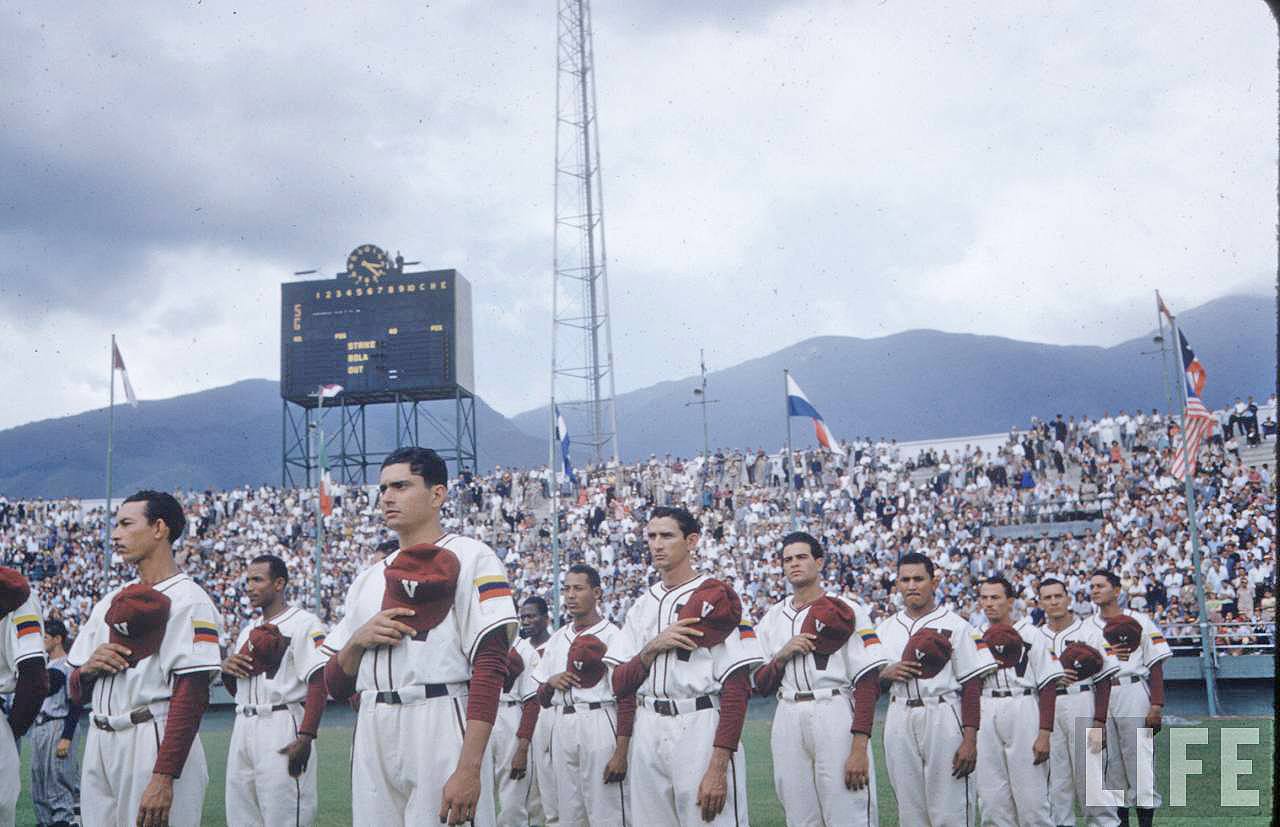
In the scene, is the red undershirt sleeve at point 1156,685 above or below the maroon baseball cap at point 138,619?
below

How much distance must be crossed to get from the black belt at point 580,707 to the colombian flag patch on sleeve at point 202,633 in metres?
→ 3.96

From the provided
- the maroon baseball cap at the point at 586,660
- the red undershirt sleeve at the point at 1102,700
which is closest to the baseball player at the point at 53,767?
the maroon baseball cap at the point at 586,660

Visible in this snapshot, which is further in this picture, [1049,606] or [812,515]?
[812,515]

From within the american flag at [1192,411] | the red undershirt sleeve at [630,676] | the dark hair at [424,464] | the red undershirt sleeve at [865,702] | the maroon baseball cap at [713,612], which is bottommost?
the red undershirt sleeve at [865,702]

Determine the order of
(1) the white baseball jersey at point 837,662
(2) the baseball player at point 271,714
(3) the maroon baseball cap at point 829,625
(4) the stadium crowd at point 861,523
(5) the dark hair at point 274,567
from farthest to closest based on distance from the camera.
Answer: (4) the stadium crowd at point 861,523 < (5) the dark hair at point 274,567 < (2) the baseball player at point 271,714 < (1) the white baseball jersey at point 837,662 < (3) the maroon baseball cap at point 829,625

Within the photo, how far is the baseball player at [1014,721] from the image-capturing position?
9.41 metres

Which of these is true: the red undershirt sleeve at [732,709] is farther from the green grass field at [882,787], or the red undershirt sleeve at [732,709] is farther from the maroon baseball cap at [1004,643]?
the maroon baseball cap at [1004,643]

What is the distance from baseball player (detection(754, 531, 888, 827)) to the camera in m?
7.12

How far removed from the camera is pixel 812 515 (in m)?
33.2

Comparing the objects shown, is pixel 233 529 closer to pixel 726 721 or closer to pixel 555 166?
pixel 555 166

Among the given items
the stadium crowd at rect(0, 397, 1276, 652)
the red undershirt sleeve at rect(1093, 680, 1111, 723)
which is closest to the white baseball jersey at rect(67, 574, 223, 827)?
the red undershirt sleeve at rect(1093, 680, 1111, 723)

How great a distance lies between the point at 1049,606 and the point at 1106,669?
794 millimetres

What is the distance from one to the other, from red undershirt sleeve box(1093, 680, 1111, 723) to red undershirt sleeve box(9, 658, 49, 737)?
28.1 feet

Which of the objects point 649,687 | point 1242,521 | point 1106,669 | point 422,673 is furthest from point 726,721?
point 1242,521
